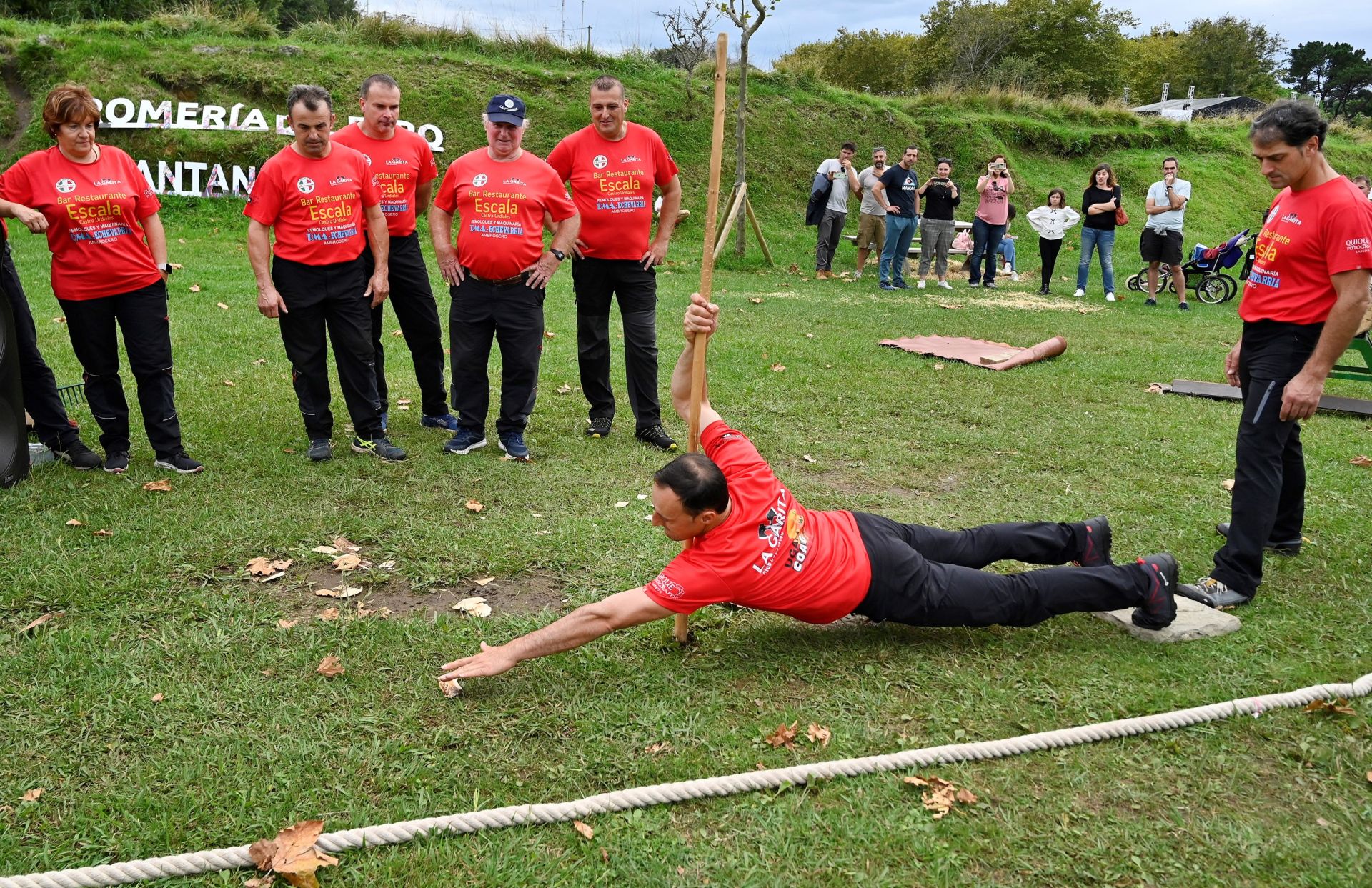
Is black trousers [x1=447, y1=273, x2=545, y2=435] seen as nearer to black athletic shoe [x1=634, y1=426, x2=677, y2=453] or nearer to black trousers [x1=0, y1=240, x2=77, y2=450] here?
black athletic shoe [x1=634, y1=426, x2=677, y2=453]

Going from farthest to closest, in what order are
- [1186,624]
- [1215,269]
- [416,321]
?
[1215,269]
[416,321]
[1186,624]

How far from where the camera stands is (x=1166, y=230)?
48.7ft

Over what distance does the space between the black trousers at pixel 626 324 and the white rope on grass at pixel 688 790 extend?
3.89m

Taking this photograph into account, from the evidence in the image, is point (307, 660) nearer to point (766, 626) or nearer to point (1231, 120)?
point (766, 626)

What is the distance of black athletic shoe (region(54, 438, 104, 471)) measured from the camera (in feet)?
18.5

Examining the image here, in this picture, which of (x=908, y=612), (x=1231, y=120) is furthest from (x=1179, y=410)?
(x=1231, y=120)

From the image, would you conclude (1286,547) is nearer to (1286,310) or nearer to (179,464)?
(1286,310)

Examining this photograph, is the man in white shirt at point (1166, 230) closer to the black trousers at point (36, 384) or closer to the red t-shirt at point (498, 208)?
the red t-shirt at point (498, 208)

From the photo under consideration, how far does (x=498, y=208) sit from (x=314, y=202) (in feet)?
3.47

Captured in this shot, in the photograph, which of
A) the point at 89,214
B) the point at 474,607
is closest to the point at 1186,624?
the point at 474,607

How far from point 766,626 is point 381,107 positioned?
4.24m

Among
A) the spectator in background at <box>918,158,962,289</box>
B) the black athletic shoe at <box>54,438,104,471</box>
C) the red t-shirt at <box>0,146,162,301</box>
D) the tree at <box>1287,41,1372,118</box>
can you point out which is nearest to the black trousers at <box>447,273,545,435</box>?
the red t-shirt at <box>0,146,162,301</box>

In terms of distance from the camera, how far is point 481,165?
19.6ft

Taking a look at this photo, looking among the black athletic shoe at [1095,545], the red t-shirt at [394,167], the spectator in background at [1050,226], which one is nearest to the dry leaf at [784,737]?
the black athletic shoe at [1095,545]
